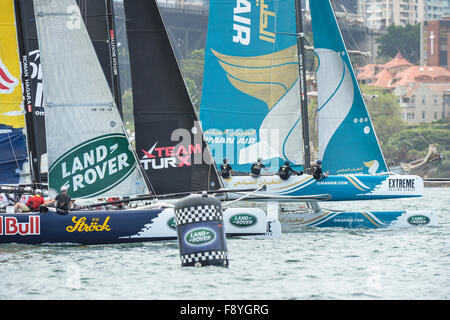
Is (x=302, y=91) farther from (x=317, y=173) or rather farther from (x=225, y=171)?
(x=225, y=171)

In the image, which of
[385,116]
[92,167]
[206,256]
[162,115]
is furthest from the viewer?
[385,116]

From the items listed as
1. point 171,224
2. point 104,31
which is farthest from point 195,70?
point 171,224

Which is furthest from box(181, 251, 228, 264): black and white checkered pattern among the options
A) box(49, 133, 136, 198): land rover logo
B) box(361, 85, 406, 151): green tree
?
box(361, 85, 406, 151): green tree

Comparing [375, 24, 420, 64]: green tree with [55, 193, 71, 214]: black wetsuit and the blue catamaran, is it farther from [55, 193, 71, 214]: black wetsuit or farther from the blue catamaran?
[55, 193, 71, 214]: black wetsuit

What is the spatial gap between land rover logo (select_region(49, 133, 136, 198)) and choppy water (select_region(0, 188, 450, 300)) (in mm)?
1365

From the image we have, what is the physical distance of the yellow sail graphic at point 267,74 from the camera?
25875 mm

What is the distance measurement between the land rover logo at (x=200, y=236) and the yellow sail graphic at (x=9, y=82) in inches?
267

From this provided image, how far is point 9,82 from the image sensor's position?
20000 mm

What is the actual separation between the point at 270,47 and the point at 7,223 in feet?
36.0

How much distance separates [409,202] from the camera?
132 ft

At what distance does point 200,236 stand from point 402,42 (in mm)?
120990

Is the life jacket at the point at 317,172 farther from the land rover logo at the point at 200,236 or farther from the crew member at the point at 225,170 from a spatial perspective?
the land rover logo at the point at 200,236
